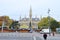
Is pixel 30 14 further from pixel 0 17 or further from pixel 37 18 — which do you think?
pixel 37 18

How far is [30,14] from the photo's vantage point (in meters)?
125

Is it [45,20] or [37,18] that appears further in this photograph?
[37,18]

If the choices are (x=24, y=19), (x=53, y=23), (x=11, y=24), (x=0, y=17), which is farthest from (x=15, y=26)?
(x=24, y=19)

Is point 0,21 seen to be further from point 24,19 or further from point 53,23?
point 24,19

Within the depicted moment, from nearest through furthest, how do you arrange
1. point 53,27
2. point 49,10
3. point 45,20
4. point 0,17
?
point 49,10
point 53,27
point 45,20
point 0,17

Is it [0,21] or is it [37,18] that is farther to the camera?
[37,18]

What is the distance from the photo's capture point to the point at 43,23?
11781 cm

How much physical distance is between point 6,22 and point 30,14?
48.6 ft

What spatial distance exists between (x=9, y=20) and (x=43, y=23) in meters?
19.2

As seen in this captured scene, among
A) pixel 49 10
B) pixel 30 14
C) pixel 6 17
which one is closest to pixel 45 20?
pixel 30 14

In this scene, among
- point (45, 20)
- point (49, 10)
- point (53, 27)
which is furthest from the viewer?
point (45, 20)

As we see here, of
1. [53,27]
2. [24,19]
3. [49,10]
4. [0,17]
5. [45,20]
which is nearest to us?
[49,10]

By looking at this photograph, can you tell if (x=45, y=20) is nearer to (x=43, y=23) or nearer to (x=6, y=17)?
(x=43, y=23)

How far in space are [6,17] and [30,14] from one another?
46.7 ft
